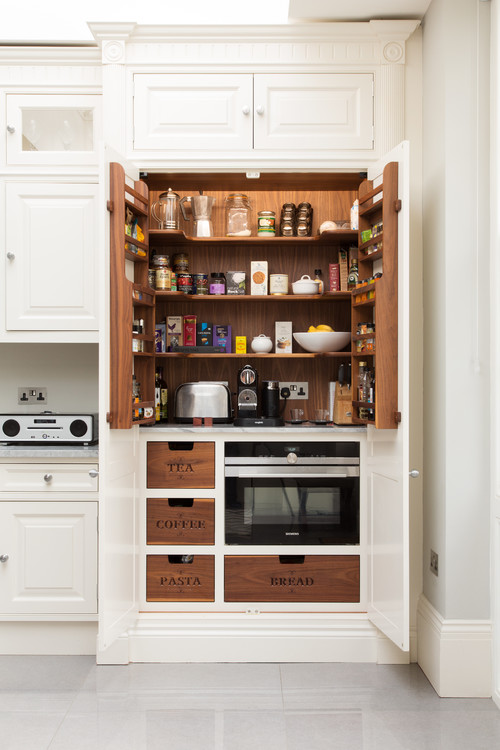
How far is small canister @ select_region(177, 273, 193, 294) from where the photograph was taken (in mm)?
3127

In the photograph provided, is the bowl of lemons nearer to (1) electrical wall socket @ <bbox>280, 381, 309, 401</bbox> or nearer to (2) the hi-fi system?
(1) electrical wall socket @ <bbox>280, 381, 309, 401</bbox>

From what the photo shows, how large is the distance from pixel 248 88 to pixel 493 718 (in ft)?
8.81

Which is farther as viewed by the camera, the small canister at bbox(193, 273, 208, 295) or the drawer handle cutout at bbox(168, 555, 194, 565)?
the small canister at bbox(193, 273, 208, 295)

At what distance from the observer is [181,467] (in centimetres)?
289

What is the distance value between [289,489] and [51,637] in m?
1.25

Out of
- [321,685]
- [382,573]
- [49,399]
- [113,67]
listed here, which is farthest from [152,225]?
[321,685]

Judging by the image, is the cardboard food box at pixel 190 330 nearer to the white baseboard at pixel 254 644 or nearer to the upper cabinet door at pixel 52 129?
the upper cabinet door at pixel 52 129

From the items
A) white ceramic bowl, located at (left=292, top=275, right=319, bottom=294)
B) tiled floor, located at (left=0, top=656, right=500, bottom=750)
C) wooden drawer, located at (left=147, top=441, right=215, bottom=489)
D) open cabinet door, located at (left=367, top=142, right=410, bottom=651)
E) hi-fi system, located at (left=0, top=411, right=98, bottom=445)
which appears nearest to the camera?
tiled floor, located at (left=0, top=656, right=500, bottom=750)

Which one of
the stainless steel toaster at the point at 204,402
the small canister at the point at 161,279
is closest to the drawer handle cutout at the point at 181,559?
the stainless steel toaster at the point at 204,402

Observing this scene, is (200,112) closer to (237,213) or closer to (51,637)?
(237,213)

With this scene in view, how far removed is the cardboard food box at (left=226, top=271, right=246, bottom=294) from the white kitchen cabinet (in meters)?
0.61

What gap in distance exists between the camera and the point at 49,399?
343cm

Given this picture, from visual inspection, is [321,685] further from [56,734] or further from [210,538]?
[56,734]

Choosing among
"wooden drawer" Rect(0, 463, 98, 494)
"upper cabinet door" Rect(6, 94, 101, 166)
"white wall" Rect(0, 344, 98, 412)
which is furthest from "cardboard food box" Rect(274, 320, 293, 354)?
"upper cabinet door" Rect(6, 94, 101, 166)
